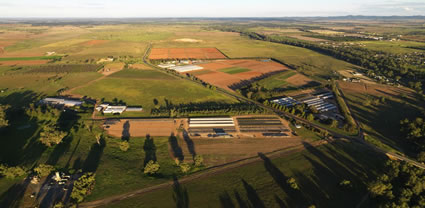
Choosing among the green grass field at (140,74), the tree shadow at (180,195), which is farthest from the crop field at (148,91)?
the tree shadow at (180,195)

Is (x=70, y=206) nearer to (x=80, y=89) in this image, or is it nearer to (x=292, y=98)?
(x=80, y=89)

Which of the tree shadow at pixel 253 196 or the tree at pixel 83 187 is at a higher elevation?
the tree at pixel 83 187

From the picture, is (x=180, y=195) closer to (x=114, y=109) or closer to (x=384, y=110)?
(x=114, y=109)

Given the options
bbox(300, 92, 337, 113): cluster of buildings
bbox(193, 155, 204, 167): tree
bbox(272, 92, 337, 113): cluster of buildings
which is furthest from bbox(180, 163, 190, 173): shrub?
bbox(300, 92, 337, 113): cluster of buildings

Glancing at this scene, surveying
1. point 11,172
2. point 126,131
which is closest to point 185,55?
point 126,131

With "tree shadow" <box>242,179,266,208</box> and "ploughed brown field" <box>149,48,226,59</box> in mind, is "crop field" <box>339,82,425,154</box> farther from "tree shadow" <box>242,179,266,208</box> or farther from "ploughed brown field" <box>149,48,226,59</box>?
"ploughed brown field" <box>149,48,226,59</box>

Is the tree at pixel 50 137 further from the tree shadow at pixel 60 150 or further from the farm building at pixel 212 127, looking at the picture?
the farm building at pixel 212 127

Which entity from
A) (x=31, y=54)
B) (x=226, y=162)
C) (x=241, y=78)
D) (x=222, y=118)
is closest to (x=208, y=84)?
(x=241, y=78)
